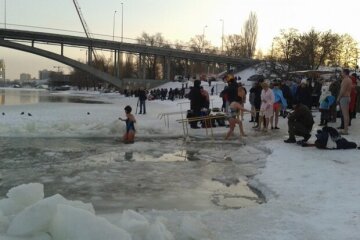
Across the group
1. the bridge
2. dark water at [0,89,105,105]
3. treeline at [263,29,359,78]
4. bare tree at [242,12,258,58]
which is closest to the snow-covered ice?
dark water at [0,89,105,105]

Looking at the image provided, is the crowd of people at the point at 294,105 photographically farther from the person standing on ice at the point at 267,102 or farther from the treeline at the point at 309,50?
the treeline at the point at 309,50

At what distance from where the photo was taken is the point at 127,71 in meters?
112

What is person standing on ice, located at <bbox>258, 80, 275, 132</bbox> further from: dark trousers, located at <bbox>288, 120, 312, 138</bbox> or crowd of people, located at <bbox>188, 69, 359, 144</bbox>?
dark trousers, located at <bbox>288, 120, 312, 138</bbox>

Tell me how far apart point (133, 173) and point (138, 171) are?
8.9 inches

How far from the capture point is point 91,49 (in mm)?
89125

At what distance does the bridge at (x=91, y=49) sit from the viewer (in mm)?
76938

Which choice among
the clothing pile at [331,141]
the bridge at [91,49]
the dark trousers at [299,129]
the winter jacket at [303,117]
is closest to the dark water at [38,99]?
the bridge at [91,49]

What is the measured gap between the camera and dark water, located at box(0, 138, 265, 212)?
736 cm

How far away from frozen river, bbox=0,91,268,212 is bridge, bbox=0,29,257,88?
6556 centimetres

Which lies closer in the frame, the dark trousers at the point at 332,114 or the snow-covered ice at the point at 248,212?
the snow-covered ice at the point at 248,212

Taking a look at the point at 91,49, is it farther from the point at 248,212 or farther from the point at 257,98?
the point at 248,212

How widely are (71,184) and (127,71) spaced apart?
346 ft

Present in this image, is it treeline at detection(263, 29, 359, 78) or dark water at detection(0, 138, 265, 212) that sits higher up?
treeline at detection(263, 29, 359, 78)

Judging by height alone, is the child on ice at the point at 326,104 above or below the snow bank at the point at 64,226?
above
